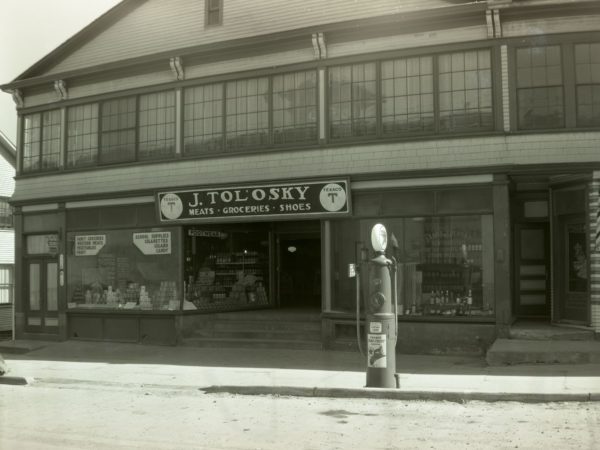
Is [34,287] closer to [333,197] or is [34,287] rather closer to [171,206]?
[171,206]

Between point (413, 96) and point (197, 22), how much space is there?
5864 mm

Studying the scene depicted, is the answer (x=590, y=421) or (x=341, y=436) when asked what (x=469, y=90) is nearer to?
(x=590, y=421)

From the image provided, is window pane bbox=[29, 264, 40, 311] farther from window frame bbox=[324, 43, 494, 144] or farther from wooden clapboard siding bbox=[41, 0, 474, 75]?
window frame bbox=[324, 43, 494, 144]

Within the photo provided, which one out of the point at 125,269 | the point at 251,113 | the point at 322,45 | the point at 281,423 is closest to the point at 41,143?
the point at 125,269

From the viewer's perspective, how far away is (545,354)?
483 inches

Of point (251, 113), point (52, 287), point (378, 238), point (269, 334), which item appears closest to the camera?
point (378, 238)

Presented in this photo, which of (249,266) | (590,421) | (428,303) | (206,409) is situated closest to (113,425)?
(206,409)

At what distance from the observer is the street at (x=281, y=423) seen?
300 inches

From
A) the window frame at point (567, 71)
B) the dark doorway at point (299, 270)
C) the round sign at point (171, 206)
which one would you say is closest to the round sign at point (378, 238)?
the window frame at point (567, 71)

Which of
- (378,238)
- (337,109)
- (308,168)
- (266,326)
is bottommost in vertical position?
(266,326)

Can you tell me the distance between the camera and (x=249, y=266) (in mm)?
18578

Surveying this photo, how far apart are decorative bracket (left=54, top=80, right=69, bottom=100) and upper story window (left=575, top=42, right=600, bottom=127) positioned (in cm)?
1235

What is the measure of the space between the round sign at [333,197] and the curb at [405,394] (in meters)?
5.27

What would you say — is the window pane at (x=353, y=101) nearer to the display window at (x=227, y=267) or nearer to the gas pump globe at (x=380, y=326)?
the display window at (x=227, y=267)
